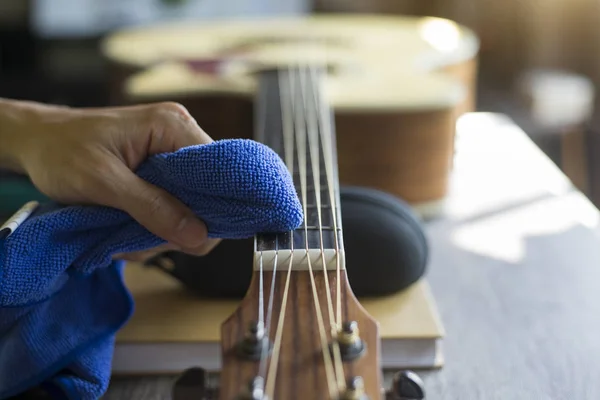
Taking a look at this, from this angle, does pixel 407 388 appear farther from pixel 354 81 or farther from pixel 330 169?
pixel 354 81

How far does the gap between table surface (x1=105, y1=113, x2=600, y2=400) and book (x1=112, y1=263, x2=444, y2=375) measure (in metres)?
0.01

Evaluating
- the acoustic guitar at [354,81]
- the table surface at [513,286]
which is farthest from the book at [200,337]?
the acoustic guitar at [354,81]

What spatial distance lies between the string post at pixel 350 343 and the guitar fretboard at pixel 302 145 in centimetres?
8

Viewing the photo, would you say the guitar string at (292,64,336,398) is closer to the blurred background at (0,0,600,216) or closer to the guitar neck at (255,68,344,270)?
the guitar neck at (255,68,344,270)

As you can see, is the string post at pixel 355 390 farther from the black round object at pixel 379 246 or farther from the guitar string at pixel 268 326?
the black round object at pixel 379 246

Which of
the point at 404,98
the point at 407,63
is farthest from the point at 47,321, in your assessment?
the point at 407,63

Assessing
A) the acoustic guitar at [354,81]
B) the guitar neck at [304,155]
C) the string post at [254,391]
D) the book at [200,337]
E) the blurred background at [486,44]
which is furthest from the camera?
the blurred background at [486,44]

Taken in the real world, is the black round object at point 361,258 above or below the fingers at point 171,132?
below

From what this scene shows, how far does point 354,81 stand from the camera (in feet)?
2.96

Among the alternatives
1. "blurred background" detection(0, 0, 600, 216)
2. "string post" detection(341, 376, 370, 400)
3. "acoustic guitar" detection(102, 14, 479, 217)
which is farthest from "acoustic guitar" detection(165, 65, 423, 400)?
"blurred background" detection(0, 0, 600, 216)

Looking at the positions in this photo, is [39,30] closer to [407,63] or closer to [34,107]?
[407,63]

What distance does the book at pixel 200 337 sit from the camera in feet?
1.62

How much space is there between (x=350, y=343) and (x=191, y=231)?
156mm

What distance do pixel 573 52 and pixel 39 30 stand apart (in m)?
1.86
